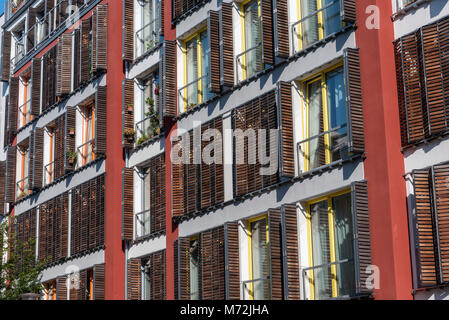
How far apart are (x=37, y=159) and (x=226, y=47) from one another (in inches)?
564

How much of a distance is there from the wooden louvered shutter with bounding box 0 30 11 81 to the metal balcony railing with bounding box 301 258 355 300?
26831 mm

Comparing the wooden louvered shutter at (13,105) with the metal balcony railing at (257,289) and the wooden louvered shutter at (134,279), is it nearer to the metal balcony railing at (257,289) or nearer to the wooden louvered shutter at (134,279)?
the wooden louvered shutter at (134,279)

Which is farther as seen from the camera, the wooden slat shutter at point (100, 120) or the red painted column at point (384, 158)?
the wooden slat shutter at point (100, 120)

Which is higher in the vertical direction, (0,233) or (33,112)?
(33,112)

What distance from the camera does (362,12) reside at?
24.1 metres

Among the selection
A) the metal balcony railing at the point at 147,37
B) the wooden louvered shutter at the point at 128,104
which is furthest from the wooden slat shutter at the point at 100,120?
the metal balcony railing at the point at 147,37

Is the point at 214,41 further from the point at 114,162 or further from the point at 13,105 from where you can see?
the point at 13,105

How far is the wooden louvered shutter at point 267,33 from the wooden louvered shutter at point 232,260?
5009 millimetres

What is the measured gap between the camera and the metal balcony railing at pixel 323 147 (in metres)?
24.4

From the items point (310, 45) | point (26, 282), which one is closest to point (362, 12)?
point (310, 45)

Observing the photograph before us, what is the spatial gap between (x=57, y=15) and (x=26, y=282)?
13.2 meters

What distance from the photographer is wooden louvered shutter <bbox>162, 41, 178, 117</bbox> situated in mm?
31828
